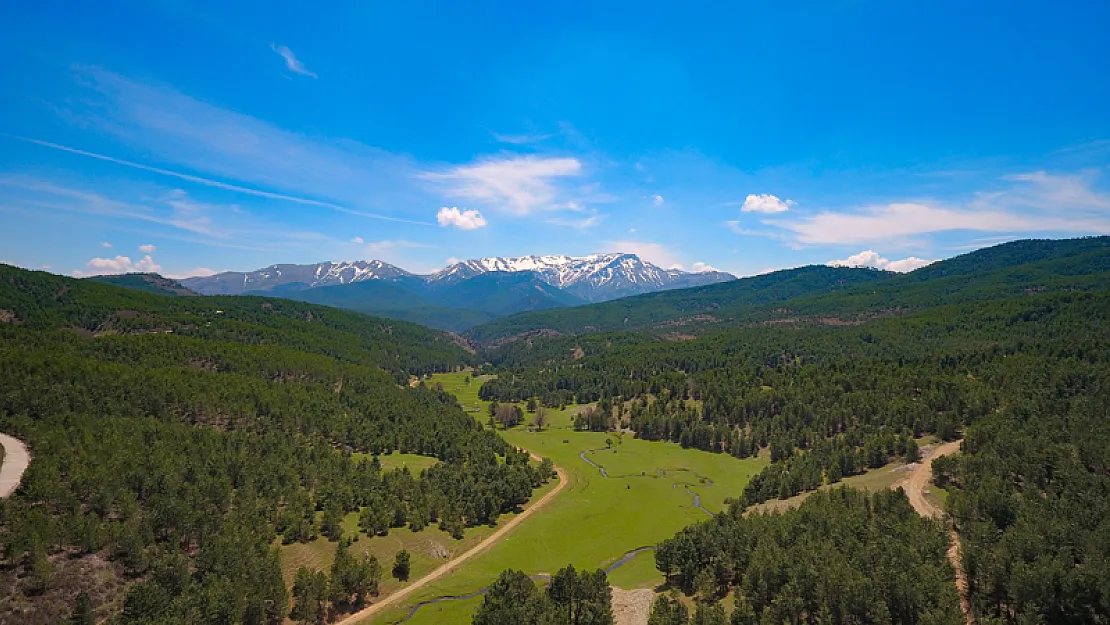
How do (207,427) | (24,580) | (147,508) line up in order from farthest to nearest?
(207,427), (147,508), (24,580)

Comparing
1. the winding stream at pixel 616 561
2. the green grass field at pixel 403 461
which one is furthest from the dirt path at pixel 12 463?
the green grass field at pixel 403 461

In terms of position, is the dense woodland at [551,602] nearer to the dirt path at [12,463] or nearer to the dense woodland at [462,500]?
the dense woodland at [462,500]

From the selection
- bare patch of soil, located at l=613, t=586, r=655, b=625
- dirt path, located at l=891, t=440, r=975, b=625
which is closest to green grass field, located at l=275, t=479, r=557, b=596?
bare patch of soil, located at l=613, t=586, r=655, b=625

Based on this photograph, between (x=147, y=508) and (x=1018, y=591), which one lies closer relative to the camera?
(x=1018, y=591)

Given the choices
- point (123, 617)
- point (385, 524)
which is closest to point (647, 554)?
point (385, 524)

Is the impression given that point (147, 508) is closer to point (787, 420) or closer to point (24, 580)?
point (24, 580)

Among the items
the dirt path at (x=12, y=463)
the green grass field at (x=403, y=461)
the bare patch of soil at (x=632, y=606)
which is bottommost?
the bare patch of soil at (x=632, y=606)

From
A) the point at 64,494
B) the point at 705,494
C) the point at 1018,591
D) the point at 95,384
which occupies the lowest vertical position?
the point at 705,494
